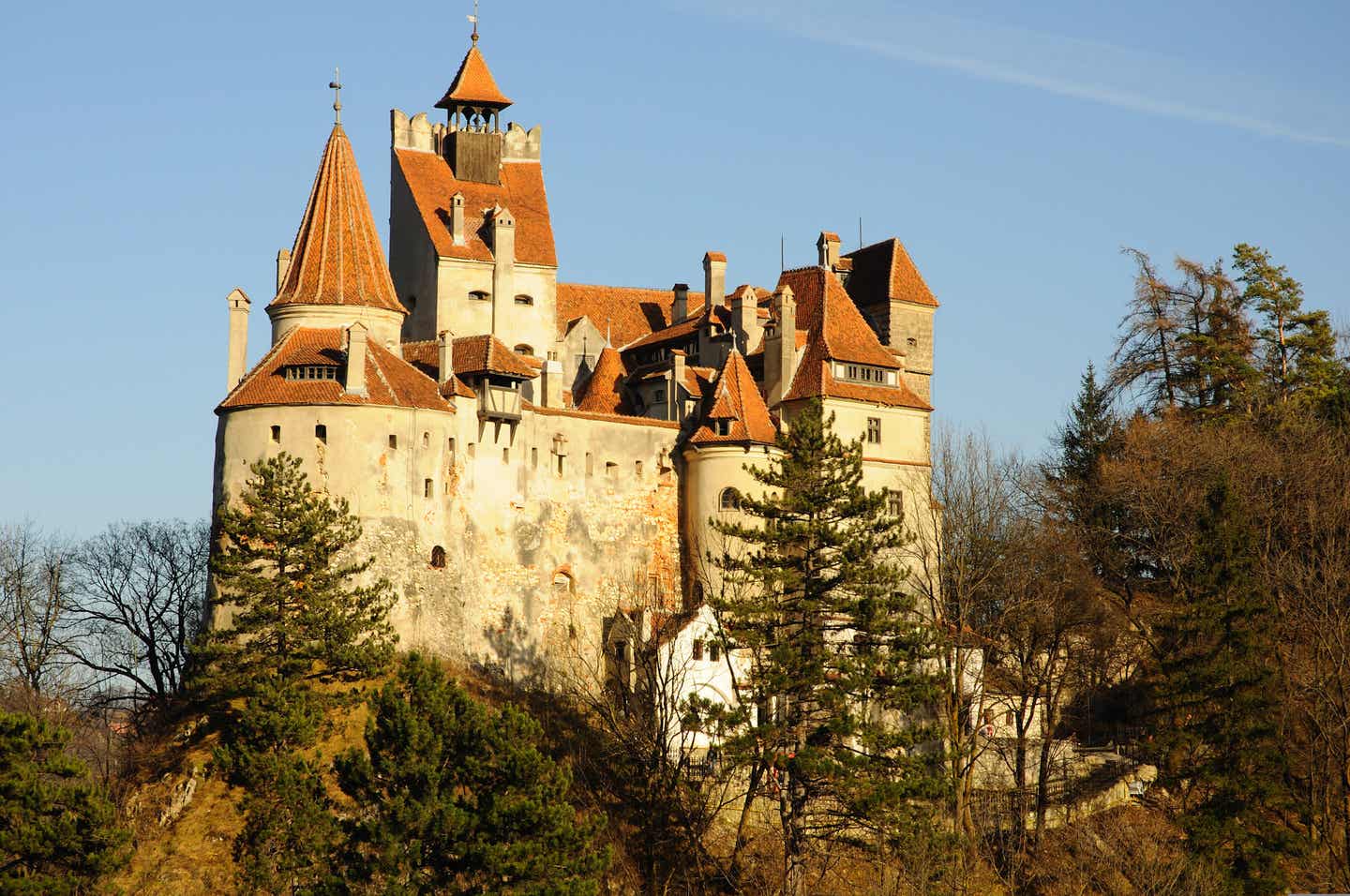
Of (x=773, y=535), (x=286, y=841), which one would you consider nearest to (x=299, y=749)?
(x=286, y=841)

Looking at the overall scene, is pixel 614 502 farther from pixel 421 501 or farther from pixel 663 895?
pixel 663 895

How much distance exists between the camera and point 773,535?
56.9 meters

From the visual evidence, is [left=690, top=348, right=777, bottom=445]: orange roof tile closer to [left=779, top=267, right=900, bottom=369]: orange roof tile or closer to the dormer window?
[left=779, top=267, right=900, bottom=369]: orange roof tile

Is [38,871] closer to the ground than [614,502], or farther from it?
closer to the ground

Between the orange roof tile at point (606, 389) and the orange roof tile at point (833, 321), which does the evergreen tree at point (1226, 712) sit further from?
the orange roof tile at point (606, 389)

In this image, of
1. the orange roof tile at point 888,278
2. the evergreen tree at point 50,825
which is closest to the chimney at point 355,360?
the evergreen tree at point 50,825

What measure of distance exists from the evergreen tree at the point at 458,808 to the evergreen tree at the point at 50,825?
537 cm

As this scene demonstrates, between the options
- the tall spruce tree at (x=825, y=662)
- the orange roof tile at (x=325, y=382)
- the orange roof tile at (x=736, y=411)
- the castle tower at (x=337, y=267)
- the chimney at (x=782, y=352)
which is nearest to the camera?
the tall spruce tree at (x=825, y=662)

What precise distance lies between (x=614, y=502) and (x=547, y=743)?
11.0 metres

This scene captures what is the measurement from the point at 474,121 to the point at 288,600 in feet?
93.7

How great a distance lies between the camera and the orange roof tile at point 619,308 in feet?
258

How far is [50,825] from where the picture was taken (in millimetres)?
46312

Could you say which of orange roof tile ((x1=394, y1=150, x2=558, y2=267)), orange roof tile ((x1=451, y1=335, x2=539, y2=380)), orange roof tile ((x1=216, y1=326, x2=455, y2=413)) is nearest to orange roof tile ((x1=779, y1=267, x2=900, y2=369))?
orange roof tile ((x1=394, y1=150, x2=558, y2=267))

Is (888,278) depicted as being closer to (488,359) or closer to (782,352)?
(782,352)
